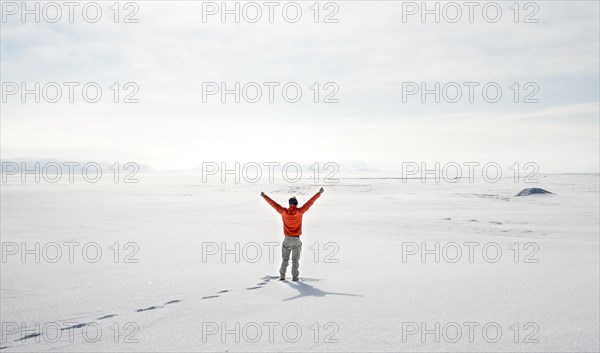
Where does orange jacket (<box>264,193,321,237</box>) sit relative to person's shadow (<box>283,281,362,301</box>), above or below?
above

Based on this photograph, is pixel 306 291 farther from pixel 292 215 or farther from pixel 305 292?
pixel 292 215

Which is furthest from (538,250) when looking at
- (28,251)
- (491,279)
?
(28,251)

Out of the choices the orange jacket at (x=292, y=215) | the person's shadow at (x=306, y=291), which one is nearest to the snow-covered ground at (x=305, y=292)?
the person's shadow at (x=306, y=291)

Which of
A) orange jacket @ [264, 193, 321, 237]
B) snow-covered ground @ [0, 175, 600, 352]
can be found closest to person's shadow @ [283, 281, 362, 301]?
snow-covered ground @ [0, 175, 600, 352]

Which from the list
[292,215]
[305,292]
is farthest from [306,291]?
[292,215]

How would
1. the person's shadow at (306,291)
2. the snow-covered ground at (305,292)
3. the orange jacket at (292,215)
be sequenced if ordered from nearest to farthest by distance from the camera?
the snow-covered ground at (305,292) → the person's shadow at (306,291) → the orange jacket at (292,215)

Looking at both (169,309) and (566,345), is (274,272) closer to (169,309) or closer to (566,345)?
(169,309)

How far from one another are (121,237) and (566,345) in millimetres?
11248

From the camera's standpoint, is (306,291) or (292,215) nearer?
(306,291)

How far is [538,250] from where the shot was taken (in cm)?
973

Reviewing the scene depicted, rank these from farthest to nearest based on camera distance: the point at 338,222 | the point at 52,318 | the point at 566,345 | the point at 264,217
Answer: the point at 264,217 < the point at 338,222 < the point at 52,318 < the point at 566,345

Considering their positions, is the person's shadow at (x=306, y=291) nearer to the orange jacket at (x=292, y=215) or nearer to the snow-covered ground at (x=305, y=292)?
the snow-covered ground at (x=305, y=292)

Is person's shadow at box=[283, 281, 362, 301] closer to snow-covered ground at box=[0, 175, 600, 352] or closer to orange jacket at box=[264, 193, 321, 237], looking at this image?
snow-covered ground at box=[0, 175, 600, 352]

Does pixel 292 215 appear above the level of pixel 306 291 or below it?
above
